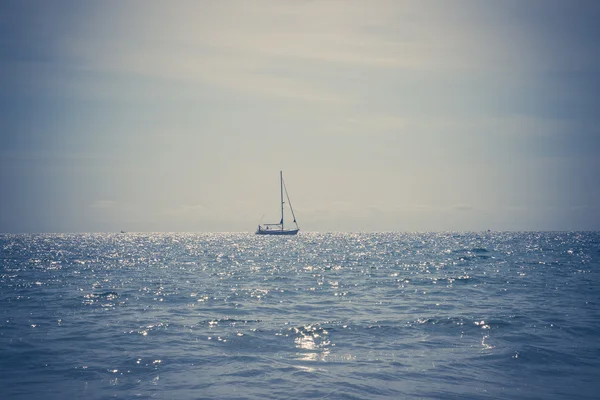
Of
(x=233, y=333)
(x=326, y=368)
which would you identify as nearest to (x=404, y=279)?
(x=233, y=333)

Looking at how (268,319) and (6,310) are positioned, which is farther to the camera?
(6,310)

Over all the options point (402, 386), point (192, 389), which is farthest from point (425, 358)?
point (192, 389)

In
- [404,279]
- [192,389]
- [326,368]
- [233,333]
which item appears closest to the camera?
[192,389]

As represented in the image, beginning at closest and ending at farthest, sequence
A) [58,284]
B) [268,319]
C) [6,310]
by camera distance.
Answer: [268,319], [6,310], [58,284]

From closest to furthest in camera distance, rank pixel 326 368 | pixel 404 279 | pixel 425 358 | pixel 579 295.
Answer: pixel 326 368 → pixel 425 358 → pixel 579 295 → pixel 404 279

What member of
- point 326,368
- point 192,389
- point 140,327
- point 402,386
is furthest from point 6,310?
point 402,386

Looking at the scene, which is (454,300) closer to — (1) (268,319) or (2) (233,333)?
(1) (268,319)

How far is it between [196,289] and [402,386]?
77.0ft

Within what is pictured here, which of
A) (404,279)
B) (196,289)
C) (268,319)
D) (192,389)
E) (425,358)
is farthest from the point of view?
(404,279)

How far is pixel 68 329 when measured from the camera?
1942 centimetres

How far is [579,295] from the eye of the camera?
29.5 m

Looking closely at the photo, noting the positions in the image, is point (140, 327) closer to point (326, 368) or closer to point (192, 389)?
point (192, 389)

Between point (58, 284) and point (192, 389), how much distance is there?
28.9m

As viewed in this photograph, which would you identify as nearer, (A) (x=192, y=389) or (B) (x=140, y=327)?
(A) (x=192, y=389)
